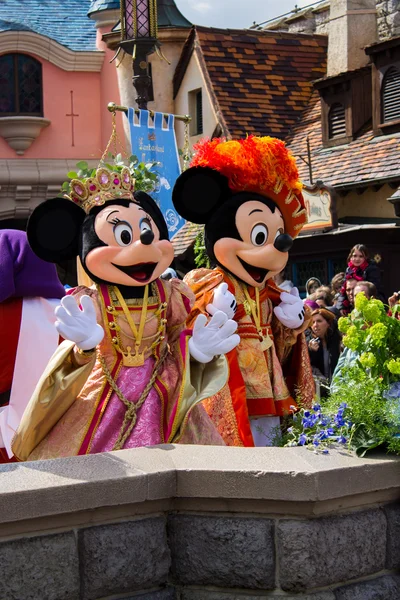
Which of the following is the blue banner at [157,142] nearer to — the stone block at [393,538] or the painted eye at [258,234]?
the painted eye at [258,234]

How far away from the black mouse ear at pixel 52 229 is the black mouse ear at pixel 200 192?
33.7 inches

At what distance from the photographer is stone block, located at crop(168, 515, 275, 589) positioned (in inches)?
130

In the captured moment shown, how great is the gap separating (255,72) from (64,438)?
1290cm

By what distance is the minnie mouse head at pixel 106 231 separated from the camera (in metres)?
5.21

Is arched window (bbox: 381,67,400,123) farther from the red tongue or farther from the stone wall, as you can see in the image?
→ the stone wall

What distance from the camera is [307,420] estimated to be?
3758mm

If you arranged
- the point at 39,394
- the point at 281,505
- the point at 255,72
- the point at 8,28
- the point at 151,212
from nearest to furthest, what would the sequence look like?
the point at 281,505 → the point at 39,394 → the point at 151,212 → the point at 255,72 → the point at 8,28

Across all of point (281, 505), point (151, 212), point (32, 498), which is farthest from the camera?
point (151, 212)

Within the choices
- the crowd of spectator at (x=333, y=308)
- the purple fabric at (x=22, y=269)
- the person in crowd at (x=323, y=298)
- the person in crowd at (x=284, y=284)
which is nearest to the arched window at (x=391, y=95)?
the person in crowd at (x=284, y=284)

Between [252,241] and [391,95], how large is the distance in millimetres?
7848

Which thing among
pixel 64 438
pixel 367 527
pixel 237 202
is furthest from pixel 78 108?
pixel 367 527

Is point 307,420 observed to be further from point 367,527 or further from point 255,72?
point 255,72

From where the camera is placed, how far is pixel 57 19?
20.2m

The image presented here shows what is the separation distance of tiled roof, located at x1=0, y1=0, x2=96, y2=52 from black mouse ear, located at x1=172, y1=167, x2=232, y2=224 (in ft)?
45.1
